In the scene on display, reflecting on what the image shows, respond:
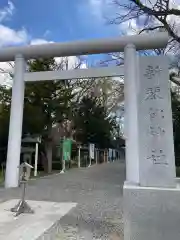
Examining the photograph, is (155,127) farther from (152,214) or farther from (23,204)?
(23,204)

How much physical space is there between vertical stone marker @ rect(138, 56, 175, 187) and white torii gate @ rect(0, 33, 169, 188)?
384cm

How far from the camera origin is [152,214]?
3062 mm

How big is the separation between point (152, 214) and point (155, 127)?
1.11 meters

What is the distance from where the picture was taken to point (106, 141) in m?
26.8

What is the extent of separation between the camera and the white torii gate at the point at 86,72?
7.37m

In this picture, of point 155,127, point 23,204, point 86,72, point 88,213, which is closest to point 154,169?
point 155,127

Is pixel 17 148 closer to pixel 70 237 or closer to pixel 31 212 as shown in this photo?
pixel 31 212

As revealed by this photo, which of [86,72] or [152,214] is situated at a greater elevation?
[86,72]

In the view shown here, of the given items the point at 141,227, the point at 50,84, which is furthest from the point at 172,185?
the point at 50,84

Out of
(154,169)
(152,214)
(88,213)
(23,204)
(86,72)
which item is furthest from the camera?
(86,72)

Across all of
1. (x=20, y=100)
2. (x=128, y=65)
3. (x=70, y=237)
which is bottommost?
(x=70, y=237)

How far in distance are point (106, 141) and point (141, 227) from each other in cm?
2380

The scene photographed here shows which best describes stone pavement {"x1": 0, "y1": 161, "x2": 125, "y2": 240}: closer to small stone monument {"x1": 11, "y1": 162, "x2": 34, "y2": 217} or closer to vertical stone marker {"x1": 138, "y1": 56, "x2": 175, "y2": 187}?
small stone monument {"x1": 11, "y1": 162, "x2": 34, "y2": 217}

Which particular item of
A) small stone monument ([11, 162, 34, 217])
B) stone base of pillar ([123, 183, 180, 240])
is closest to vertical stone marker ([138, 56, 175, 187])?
stone base of pillar ([123, 183, 180, 240])
